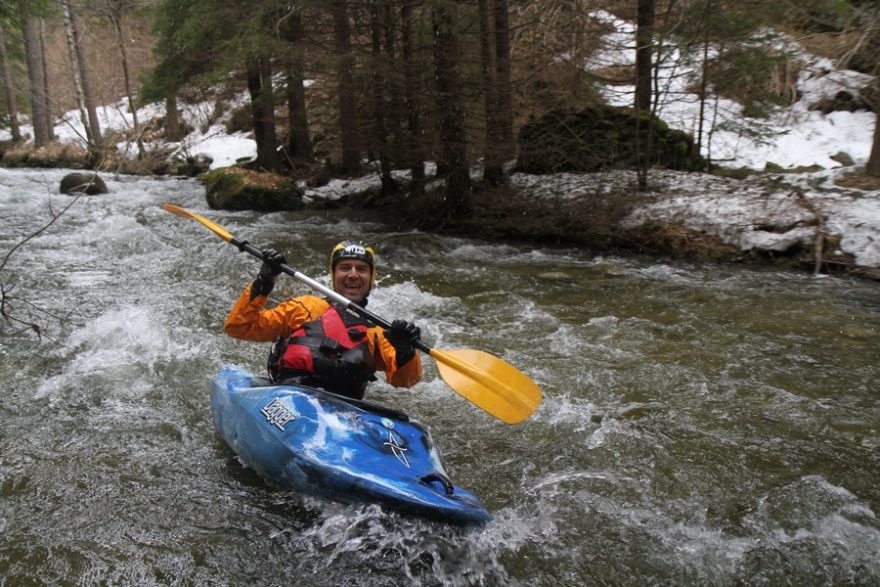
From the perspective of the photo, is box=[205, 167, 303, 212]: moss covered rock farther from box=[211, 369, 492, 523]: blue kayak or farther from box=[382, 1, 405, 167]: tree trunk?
box=[211, 369, 492, 523]: blue kayak

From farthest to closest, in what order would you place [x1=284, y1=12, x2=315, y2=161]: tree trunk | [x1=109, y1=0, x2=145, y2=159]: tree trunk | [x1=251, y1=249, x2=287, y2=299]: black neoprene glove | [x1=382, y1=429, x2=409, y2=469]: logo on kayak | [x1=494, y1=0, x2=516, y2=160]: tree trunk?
[x1=284, y1=12, x2=315, y2=161]: tree trunk, [x1=494, y1=0, x2=516, y2=160]: tree trunk, [x1=109, y1=0, x2=145, y2=159]: tree trunk, [x1=251, y1=249, x2=287, y2=299]: black neoprene glove, [x1=382, y1=429, x2=409, y2=469]: logo on kayak

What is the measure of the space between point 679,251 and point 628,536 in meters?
5.37

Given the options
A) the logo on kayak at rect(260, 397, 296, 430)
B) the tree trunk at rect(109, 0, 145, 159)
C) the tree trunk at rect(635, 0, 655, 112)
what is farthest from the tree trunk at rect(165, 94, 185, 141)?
the logo on kayak at rect(260, 397, 296, 430)

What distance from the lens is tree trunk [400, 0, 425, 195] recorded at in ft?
26.5

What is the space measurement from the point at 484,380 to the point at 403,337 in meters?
0.50

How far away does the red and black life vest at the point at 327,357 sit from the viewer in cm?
297

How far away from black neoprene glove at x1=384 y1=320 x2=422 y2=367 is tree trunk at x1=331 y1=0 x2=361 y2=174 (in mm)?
6047

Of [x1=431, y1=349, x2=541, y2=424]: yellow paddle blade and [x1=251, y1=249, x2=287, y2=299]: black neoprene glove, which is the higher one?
[x1=251, y1=249, x2=287, y2=299]: black neoprene glove

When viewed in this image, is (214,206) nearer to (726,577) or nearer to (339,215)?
(339,215)

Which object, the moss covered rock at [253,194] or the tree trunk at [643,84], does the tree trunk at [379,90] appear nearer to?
the moss covered rock at [253,194]

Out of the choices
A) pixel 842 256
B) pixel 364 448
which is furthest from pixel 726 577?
pixel 842 256

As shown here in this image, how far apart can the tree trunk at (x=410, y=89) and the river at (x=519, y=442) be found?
292 centimetres

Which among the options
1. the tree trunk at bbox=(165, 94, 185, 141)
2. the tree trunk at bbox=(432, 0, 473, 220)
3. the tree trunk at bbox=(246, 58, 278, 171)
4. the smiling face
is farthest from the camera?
the tree trunk at bbox=(165, 94, 185, 141)

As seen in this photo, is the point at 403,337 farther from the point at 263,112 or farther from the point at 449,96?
the point at 263,112
